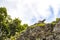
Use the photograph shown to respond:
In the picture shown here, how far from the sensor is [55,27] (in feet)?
67.2

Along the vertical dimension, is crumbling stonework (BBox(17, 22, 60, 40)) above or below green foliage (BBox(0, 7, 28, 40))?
below

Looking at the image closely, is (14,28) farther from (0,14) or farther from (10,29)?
(0,14)

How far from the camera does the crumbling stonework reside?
65.4 feet

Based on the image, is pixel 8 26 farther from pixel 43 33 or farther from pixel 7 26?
pixel 43 33

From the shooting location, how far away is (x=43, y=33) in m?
20.7

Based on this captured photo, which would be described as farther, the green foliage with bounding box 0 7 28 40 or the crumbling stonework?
the green foliage with bounding box 0 7 28 40

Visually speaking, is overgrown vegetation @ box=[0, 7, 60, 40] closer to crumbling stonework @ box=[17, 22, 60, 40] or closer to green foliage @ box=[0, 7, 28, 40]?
green foliage @ box=[0, 7, 28, 40]

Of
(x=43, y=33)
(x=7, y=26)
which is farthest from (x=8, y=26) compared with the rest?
(x=43, y=33)

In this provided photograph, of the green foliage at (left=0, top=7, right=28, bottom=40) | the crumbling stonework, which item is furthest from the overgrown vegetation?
the crumbling stonework

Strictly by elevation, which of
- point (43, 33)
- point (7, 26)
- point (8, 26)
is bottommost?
point (43, 33)

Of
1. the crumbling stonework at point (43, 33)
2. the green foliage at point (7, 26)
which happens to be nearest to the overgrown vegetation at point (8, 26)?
the green foliage at point (7, 26)

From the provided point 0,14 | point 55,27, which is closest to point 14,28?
point 0,14

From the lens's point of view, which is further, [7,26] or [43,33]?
[7,26]

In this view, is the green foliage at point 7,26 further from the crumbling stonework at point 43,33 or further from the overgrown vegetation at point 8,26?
the crumbling stonework at point 43,33
